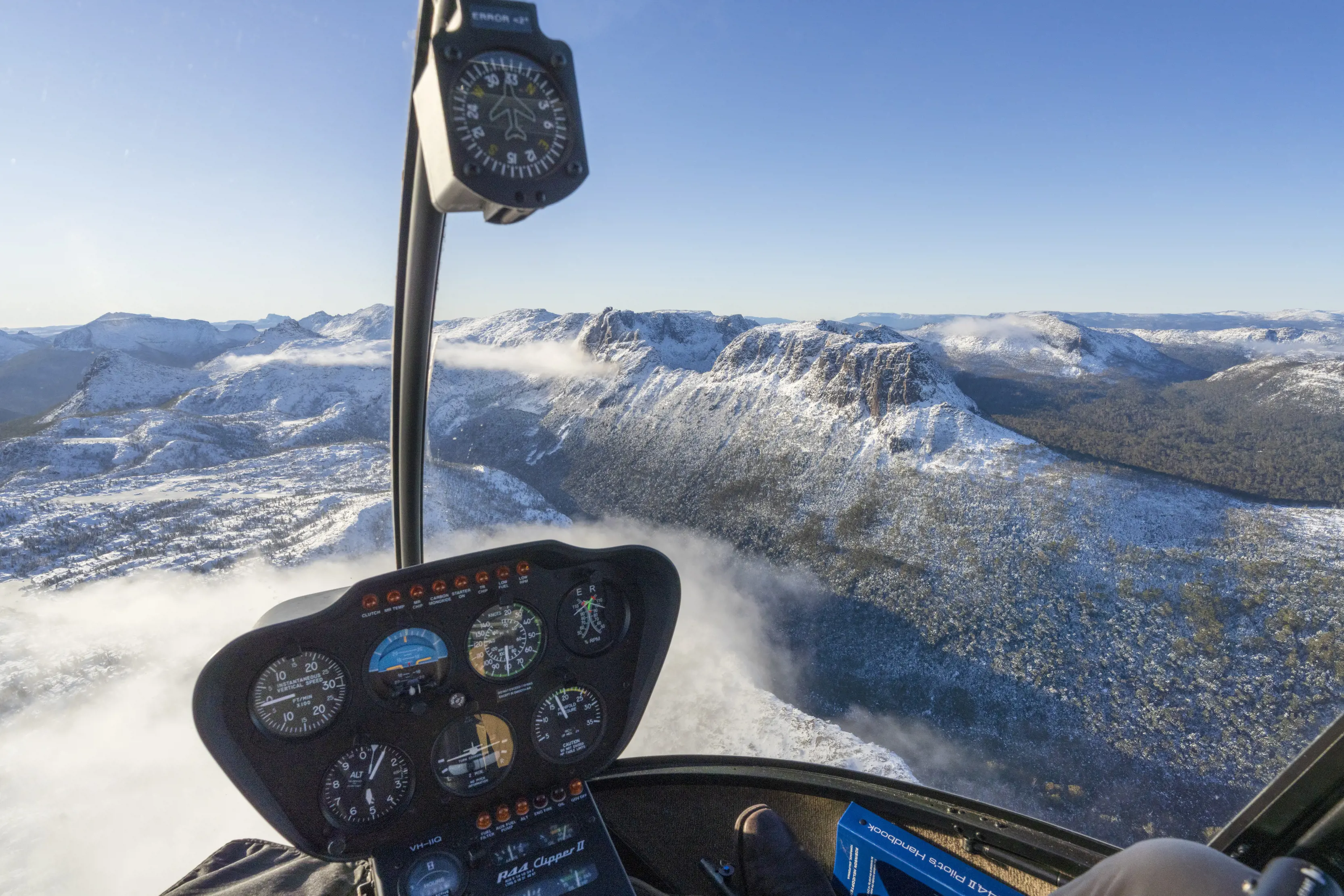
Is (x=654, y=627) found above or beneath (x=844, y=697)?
above

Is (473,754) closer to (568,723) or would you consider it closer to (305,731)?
(568,723)

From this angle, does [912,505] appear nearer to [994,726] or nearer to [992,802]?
[994,726]

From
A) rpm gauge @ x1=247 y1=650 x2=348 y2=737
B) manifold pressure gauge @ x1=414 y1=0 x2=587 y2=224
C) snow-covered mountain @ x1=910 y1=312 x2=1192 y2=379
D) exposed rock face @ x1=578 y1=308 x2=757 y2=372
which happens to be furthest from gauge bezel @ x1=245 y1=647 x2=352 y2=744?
snow-covered mountain @ x1=910 y1=312 x2=1192 y2=379

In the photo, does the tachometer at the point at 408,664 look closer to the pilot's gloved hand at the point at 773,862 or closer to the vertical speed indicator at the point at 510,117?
the pilot's gloved hand at the point at 773,862

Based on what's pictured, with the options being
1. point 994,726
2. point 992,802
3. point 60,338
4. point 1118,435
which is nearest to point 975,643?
point 994,726

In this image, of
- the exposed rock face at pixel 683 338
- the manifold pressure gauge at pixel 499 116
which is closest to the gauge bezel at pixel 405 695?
the manifold pressure gauge at pixel 499 116

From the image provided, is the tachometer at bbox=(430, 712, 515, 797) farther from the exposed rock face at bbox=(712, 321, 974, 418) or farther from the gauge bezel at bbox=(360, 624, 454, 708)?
the exposed rock face at bbox=(712, 321, 974, 418)

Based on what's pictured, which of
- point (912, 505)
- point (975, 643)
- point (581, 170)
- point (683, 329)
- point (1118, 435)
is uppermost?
point (683, 329)
